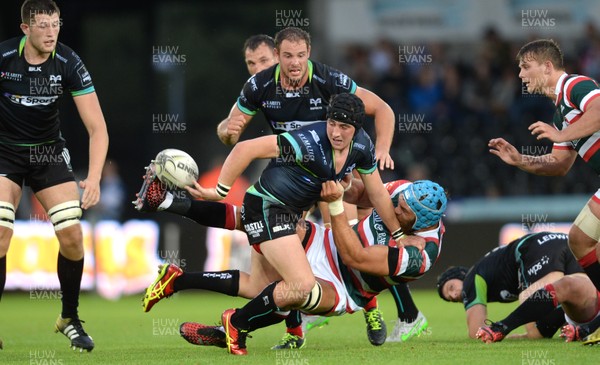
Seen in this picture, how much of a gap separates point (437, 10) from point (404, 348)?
38.4 feet

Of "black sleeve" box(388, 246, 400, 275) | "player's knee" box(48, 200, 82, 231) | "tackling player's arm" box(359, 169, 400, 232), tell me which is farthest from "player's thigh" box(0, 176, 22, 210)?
"black sleeve" box(388, 246, 400, 275)

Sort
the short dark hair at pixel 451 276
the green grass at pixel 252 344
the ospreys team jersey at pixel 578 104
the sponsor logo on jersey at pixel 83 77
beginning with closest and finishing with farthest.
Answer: the green grass at pixel 252 344
the ospreys team jersey at pixel 578 104
the sponsor logo on jersey at pixel 83 77
the short dark hair at pixel 451 276

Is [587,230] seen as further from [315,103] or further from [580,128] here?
[315,103]

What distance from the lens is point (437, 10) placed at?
1847cm

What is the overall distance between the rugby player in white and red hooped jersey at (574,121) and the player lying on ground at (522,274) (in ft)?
2.29

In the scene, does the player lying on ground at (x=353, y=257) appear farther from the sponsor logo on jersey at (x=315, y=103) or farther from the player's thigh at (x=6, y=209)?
the player's thigh at (x=6, y=209)

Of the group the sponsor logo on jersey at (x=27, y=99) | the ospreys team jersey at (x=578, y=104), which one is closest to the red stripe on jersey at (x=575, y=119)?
the ospreys team jersey at (x=578, y=104)

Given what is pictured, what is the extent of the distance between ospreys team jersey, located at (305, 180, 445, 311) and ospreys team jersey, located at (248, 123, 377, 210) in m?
0.48

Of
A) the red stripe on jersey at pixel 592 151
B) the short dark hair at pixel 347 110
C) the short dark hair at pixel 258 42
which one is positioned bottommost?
the red stripe on jersey at pixel 592 151

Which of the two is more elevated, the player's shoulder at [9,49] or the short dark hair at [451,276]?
the player's shoulder at [9,49]

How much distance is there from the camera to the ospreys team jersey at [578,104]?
24.2 ft

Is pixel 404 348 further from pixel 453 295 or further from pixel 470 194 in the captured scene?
pixel 470 194

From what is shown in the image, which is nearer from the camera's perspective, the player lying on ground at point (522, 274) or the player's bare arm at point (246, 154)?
the player's bare arm at point (246, 154)

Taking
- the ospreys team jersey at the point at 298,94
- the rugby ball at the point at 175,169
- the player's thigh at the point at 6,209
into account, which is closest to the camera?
the player's thigh at the point at 6,209
